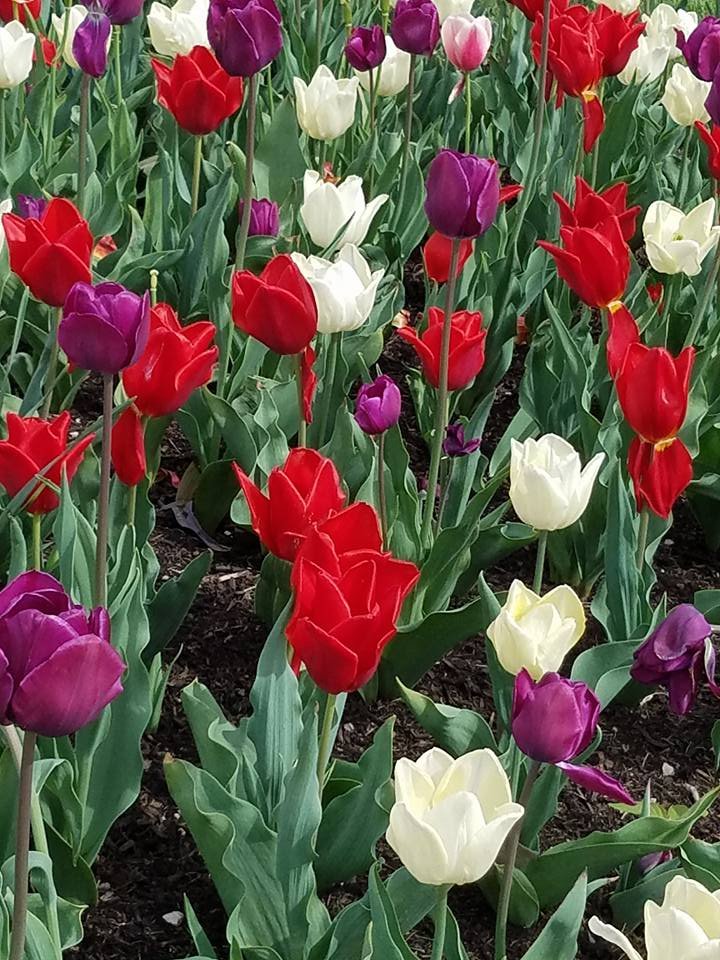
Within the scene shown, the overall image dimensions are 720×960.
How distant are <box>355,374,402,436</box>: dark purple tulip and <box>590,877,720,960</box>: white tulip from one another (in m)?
0.81

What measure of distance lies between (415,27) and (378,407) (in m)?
1.24

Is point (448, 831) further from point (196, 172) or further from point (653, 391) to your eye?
point (196, 172)

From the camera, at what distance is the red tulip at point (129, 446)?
165 centimetres

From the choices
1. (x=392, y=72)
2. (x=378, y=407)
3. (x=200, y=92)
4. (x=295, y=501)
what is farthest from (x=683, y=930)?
(x=392, y=72)

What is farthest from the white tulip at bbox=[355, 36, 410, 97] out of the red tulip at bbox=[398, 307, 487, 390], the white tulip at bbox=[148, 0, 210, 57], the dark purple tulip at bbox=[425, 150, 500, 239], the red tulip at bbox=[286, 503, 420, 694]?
the red tulip at bbox=[286, 503, 420, 694]

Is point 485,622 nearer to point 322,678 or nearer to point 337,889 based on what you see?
point 337,889

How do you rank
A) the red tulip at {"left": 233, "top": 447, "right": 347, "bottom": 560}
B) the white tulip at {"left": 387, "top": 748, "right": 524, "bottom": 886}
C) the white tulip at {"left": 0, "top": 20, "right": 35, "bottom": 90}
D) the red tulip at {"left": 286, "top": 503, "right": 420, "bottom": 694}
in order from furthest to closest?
the white tulip at {"left": 0, "top": 20, "right": 35, "bottom": 90}
the red tulip at {"left": 233, "top": 447, "right": 347, "bottom": 560}
the red tulip at {"left": 286, "top": 503, "right": 420, "bottom": 694}
the white tulip at {"left": 387, "top": 748, "right": 524, "bottom": 886}

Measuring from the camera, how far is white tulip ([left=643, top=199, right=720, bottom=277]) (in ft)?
7.47

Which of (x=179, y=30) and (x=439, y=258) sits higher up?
(x=179, y=30)

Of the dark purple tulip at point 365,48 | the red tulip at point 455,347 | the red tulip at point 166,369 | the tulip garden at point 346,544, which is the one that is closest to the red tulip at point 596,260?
the tulip garden at point 346,544

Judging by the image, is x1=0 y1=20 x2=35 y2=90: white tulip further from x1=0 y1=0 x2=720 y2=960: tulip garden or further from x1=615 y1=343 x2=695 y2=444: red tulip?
x1=615 y1=343 x2=695 y2=444: red tulip

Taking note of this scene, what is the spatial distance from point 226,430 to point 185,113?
67 cm

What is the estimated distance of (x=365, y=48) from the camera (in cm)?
280

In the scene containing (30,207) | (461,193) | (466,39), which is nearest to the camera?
(461,193)
